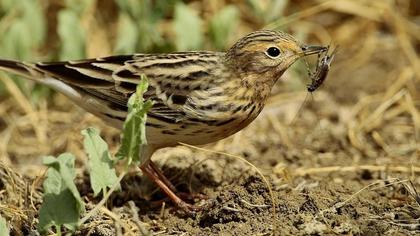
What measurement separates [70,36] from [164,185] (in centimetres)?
228

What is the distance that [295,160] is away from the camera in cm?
728

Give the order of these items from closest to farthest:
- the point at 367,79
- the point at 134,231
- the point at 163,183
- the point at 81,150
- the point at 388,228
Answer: the point at 388,228 < the point at 134,231 < the point at 163,183 < the point at 81,150 < the point at 367,79

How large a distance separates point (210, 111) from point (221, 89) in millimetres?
247

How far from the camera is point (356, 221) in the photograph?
202 inches

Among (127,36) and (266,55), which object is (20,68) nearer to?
(127,36)

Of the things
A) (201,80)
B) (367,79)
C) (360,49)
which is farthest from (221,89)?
(360,49)

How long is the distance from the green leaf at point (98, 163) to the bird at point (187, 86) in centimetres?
106

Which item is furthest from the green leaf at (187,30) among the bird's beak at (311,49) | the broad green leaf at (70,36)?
Result: the bird's beak at (311,49)

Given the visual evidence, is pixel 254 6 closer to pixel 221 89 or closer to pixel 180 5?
pixel 180 5

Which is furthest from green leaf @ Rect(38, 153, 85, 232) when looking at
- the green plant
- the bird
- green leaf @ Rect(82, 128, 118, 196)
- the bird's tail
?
the bird's tail

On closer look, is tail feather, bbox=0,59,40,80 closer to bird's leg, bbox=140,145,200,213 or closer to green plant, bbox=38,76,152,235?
bird's leg, bbox=140,145,200,213

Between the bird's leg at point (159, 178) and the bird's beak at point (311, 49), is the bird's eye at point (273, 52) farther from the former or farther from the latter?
the bird's leg at point (159, 178)

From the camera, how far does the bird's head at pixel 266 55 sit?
6.08 m

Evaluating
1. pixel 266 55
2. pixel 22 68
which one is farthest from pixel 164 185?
pixel 22 68
